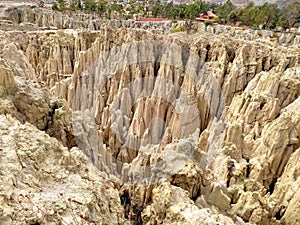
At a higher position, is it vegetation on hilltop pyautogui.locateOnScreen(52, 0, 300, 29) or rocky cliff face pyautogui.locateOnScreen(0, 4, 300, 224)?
vegetation on hilltop pyautogui.locateOnScreen(52, 0, 300, 29)

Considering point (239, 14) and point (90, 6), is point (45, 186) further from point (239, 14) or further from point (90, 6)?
point (90, 6)

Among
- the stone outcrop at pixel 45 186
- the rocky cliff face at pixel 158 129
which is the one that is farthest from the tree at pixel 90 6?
the stone outcrop at pixel 45 186

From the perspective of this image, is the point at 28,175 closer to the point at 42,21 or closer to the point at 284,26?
the point at 284,26

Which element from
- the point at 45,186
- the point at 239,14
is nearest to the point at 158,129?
the point at 45,186

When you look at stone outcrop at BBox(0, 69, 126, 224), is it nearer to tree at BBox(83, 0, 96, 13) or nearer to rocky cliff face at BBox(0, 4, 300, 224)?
rocky cliff face at BBox(0, 4, 300, 224)

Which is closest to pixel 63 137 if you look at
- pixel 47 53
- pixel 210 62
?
pixel 210 62

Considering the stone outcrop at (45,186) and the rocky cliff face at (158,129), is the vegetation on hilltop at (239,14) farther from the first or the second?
the stone outcrop at (45,186)

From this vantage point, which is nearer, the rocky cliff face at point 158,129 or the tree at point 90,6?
the rocky cliff face at point 158,129

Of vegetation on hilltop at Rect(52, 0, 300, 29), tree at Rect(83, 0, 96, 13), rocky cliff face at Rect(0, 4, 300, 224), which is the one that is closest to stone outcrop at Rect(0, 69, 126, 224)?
rocky cliff face at Rect(0, 4, 300, 224)
